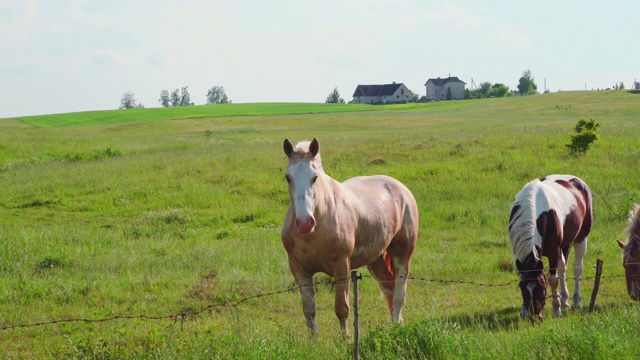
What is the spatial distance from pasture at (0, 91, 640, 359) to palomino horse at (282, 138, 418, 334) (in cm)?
52

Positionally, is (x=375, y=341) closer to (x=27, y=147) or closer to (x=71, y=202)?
(x=71, y=202)

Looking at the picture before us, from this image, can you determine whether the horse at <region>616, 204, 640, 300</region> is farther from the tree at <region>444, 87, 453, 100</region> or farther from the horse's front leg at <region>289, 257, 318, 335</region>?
the tree at <region>444, 87, 453, 100</region>

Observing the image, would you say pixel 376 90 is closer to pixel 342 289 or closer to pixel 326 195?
pixel 326 195

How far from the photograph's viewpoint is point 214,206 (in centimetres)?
1983

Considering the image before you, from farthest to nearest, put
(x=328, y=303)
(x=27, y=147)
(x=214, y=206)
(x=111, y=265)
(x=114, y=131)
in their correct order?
(x=114, y=131) → (x=27, y=147) → (x=214, y=206) → (x=111, y=265) → (x=328, y=303)

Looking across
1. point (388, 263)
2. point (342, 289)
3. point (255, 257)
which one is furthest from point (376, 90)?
point (342, 289)

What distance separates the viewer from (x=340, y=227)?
745 cm

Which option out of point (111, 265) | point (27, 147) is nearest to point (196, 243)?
point (111, 265)

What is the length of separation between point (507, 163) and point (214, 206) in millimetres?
10277

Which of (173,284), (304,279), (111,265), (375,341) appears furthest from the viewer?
(111,265)

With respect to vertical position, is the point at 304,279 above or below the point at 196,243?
above

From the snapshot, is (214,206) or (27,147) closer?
(214,206)

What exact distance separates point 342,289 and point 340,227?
2.28 feet

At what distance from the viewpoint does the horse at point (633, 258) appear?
33.1 feet
